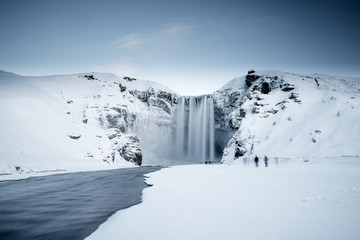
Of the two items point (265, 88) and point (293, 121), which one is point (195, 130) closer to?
point (265, 88)

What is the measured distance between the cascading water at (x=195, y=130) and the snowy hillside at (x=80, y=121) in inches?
201

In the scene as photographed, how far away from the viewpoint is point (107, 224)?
570 centimetres

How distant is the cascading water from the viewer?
73000 mm

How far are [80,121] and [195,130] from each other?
36.9 metres

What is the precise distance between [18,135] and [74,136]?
1059cm

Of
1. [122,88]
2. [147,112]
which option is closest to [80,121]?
[122,88]

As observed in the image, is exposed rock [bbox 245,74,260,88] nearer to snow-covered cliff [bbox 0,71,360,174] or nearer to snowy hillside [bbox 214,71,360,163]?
snowy hillside [bbox 214,71,360,163]

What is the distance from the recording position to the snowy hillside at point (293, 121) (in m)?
32.4

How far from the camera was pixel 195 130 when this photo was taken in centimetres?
7575

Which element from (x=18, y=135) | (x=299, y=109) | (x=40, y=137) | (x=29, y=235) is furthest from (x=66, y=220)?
(x=299, y=109)

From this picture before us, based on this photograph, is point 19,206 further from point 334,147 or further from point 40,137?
point 334,147

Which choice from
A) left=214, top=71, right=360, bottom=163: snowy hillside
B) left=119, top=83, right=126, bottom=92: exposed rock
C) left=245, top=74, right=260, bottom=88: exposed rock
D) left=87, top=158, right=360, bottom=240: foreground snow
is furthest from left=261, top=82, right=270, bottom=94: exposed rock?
left=87, top=158, right=360, bottom=240: foreground snow

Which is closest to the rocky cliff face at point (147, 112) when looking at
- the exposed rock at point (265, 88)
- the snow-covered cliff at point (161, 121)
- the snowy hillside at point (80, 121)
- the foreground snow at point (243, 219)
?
the snowy hillside at point (80, 121)

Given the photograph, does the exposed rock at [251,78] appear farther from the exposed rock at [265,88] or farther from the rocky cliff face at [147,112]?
the rocky cliff face at [147,112]
